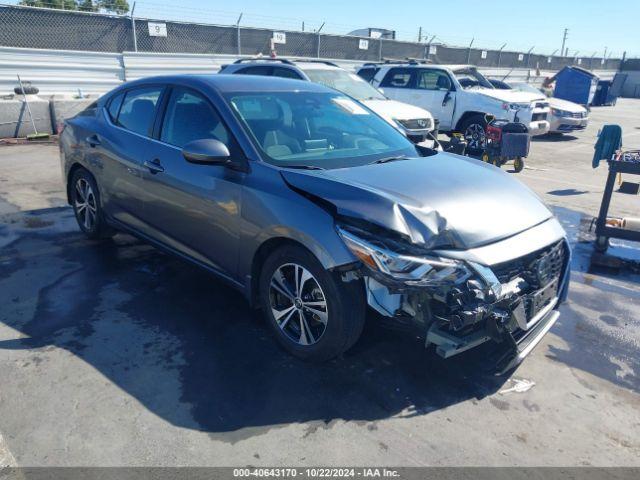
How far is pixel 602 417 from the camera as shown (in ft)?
9.78

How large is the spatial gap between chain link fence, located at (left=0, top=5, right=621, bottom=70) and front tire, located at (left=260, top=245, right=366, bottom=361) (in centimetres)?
1321

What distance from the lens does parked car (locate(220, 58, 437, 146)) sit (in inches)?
376

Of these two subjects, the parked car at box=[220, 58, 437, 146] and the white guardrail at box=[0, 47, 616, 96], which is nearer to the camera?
the parked car at box=[220, 58, 437, 146]

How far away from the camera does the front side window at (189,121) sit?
381 cm

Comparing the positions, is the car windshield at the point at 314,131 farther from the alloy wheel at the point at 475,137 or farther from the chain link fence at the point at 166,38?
the chain link fence at the point at 166,38

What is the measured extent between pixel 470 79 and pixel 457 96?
1.43m

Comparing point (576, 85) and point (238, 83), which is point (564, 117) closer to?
point (576, 85)

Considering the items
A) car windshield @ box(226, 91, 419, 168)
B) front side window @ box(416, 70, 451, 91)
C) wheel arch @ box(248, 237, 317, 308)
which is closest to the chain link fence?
front side window @ box(416, 70, 451, 91)

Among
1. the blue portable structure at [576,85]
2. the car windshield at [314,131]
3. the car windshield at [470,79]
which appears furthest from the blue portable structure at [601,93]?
the car windshield at [314,131]

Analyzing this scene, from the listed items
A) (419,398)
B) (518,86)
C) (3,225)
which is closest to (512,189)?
(419,398)

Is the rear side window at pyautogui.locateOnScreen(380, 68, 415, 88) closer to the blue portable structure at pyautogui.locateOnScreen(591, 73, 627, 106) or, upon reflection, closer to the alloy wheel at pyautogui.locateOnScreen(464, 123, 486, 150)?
the alloy wheel at pyautogui.locateOnScreen(464, 123, 486, 150)

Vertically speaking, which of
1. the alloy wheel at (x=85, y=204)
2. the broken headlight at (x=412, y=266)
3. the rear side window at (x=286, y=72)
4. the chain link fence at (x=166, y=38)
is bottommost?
the alloy wheel at (x=85, y=204)

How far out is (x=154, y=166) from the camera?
4.16 m

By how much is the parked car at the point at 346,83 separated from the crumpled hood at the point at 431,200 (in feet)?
19.6
